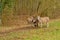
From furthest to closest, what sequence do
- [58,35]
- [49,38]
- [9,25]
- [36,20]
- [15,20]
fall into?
[15,20] → [9,25] → [36,20] → [58,35] → [49,38]

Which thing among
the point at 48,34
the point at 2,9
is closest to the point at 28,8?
the point at 2,9

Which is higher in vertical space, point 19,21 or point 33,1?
point 33,1

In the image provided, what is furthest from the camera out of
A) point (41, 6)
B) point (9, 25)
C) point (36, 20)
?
point (41, 6)

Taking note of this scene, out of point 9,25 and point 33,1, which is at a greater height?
point 33,1

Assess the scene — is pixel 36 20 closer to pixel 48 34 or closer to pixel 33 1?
pixel 48 34

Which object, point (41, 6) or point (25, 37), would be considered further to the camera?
point (41, 6)

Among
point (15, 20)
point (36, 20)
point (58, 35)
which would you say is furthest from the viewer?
point (15, 20)

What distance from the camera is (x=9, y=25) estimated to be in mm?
19156

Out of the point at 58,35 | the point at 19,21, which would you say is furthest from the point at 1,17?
the point at 58,35

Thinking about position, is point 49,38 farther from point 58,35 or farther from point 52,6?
point 52,6

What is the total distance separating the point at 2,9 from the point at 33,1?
4.82 m

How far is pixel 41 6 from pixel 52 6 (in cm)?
127

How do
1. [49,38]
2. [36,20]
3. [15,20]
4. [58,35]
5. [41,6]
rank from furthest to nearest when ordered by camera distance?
[41,6], [15,20], [36,20], [58,35], [49,38]

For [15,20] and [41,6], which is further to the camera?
[41,6]
